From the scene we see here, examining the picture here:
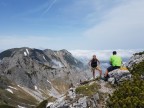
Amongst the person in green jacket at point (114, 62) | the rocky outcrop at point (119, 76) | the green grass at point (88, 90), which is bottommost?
the green grass at point (88, 90)

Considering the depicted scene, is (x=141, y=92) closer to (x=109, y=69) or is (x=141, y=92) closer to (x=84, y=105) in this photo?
(x=84, y=105)

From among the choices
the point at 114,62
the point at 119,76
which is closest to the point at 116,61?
the point at 114,62

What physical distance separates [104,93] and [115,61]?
4900mm

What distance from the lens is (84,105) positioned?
27.6m

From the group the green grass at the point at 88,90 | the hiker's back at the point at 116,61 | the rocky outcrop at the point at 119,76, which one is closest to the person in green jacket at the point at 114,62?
the hiker's back at the point at 116,61

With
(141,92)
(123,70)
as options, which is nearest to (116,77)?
(123,70)

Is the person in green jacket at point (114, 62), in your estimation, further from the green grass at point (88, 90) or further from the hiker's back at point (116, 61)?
the green grass at point (88, 90)

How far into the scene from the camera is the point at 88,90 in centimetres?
2934

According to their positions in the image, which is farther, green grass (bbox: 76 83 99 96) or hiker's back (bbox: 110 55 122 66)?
hiker's back (bbox: 110 55 122 66)

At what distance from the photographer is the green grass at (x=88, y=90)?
1138 inches

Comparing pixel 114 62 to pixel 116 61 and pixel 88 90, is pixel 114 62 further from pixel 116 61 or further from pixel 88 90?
pixel 88 90

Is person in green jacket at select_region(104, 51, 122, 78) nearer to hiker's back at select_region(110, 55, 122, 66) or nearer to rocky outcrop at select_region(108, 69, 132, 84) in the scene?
hiker's back at select_region(110, 55, 122, 66)

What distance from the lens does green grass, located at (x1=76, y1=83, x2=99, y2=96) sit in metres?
28.9

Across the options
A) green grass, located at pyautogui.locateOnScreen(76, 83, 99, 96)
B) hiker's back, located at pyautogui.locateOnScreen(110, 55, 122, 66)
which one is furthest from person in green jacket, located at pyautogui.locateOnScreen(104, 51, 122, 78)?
green grass, located at pyautogui.locateOnScreen(76, 83, 99, 96)
